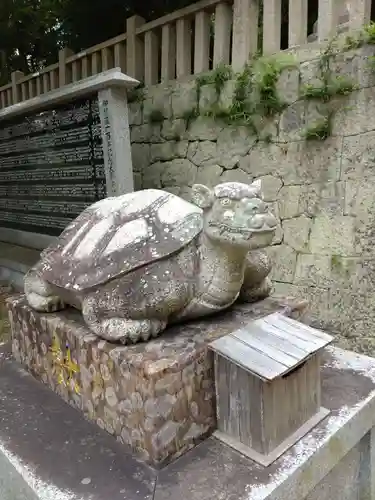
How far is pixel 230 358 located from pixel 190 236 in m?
0.43

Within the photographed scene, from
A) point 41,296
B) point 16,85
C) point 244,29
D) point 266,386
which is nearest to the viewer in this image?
point 266,386

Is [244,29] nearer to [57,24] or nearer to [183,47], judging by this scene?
[183,47]

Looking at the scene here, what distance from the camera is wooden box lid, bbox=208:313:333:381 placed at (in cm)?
128

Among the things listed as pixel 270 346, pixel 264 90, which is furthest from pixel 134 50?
pixel 270 346

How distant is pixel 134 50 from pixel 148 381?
3.49 m

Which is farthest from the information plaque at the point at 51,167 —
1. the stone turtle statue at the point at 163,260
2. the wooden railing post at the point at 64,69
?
the stone turtle statue at the point at 163,260

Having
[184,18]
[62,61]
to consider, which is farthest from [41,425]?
[62,61]

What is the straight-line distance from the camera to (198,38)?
137 inches

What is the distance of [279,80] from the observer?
2965mm

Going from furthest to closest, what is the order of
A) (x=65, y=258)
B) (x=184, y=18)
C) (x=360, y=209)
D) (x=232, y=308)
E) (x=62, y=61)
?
(x=62, y=61)
(x=184, y=18)
(x=360, y=209)
(x=232, y=308)
(x=65, y=258)

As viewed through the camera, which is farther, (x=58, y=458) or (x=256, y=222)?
(x=58, y=458)

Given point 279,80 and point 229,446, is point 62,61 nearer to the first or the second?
point 279,80

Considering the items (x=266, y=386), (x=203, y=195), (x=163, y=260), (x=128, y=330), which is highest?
(x=203, y=195)

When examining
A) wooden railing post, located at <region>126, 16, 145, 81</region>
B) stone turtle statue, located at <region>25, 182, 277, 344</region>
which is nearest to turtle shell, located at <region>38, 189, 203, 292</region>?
stone turtle statue, located at <region>25, 182, 277, 344</region>
